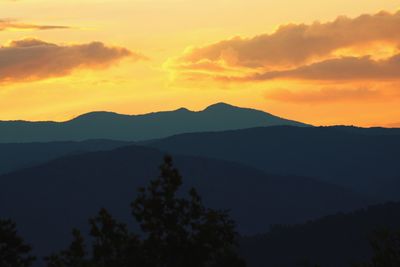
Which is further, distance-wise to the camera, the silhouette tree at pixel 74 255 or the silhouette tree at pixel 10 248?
the silhouette tree at pixel 10 248

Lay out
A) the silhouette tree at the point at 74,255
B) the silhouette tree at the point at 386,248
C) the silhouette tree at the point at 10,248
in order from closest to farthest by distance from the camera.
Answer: the silhouette tree at the point at 74,255 → the silhouette tree at the point at 10,248 → the silhouette tree at the point at 386,248

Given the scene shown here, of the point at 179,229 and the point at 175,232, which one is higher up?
the point at 179,229

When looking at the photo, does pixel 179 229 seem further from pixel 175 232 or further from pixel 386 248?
pixel 386 248

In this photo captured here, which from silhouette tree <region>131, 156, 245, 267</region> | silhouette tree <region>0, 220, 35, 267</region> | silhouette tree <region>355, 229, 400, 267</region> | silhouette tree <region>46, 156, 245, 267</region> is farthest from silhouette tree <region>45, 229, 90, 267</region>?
silhouette tree <region>355, 229, 400, 267</region>

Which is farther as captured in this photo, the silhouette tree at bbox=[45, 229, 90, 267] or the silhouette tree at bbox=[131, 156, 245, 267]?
the silhouette tree at bbox=[45, 229, 90, 267]

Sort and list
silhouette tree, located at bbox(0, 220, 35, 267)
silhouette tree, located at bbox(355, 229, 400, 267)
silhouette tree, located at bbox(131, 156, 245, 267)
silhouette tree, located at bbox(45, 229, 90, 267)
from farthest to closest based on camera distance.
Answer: silhouette tree, located at bbox(355, 229, 400, 267) < silhouette tree, located at bbox(0, 220, 35, 267) < silhouette tree, located at bbox(45, 229, 90, 267) < silhouette tree, located at bbox(131, 156, 245, 267)

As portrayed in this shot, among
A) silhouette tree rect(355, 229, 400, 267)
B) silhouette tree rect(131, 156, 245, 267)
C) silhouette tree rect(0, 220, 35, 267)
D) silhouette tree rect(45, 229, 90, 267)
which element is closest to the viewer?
silhouette tree rect(131, 156, 245, 267)

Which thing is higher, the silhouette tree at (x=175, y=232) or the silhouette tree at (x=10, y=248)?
the silhouette tree at (x=175, y=232)

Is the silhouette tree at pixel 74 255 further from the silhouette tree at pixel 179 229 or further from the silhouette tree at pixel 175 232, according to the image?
the silhouette tree at pixel 179 229

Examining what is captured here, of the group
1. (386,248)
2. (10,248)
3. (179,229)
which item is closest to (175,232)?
(179,229)

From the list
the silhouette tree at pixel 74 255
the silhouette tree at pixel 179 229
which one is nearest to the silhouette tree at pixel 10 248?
the silhouette tree at pixel 74 255

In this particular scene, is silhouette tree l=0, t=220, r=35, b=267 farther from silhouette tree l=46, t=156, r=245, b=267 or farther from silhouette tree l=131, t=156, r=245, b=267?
silhouette tree l=131, t=156, r=245, b=267

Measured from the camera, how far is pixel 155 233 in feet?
139

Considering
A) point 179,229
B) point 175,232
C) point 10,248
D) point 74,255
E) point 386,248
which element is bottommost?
point 386,248
